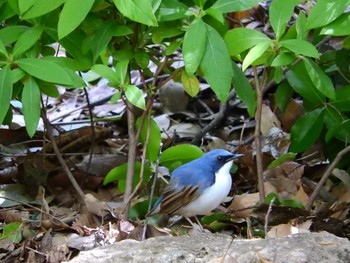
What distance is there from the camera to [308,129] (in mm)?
4492

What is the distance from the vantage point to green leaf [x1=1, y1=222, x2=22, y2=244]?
13.8 feet

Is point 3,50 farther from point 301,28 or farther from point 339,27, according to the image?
point 339,27

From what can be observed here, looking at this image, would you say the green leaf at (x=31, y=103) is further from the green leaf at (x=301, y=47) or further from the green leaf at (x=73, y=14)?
the green leaf at (x=301, y=47)

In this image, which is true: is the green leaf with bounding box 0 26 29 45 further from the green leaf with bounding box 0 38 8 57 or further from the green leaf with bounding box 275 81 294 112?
the green leaf with bounding box 275 81 294 112

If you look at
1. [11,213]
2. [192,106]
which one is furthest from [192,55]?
[192,106]

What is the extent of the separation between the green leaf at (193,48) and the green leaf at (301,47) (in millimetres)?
343

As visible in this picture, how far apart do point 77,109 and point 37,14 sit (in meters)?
3.27

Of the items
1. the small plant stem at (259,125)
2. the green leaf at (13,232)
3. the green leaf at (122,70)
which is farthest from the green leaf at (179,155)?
the green leaf at (13,232)

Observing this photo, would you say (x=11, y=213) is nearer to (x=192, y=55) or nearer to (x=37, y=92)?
(x=37, y=92)

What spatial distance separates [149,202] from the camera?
13.9ft

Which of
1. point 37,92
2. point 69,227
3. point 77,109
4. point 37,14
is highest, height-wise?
point 37,14

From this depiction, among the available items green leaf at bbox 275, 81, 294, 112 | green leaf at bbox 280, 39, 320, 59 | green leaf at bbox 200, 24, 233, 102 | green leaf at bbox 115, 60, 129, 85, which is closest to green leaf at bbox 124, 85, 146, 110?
green leaf at bbox 115, 60, 129, 85

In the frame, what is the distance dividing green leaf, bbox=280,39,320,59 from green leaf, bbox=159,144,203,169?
3.32 ft

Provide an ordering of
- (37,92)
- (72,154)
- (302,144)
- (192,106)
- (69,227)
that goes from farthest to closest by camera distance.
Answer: (192,106) → (72,154) → (302,144) → (69,227) → (37,92)
